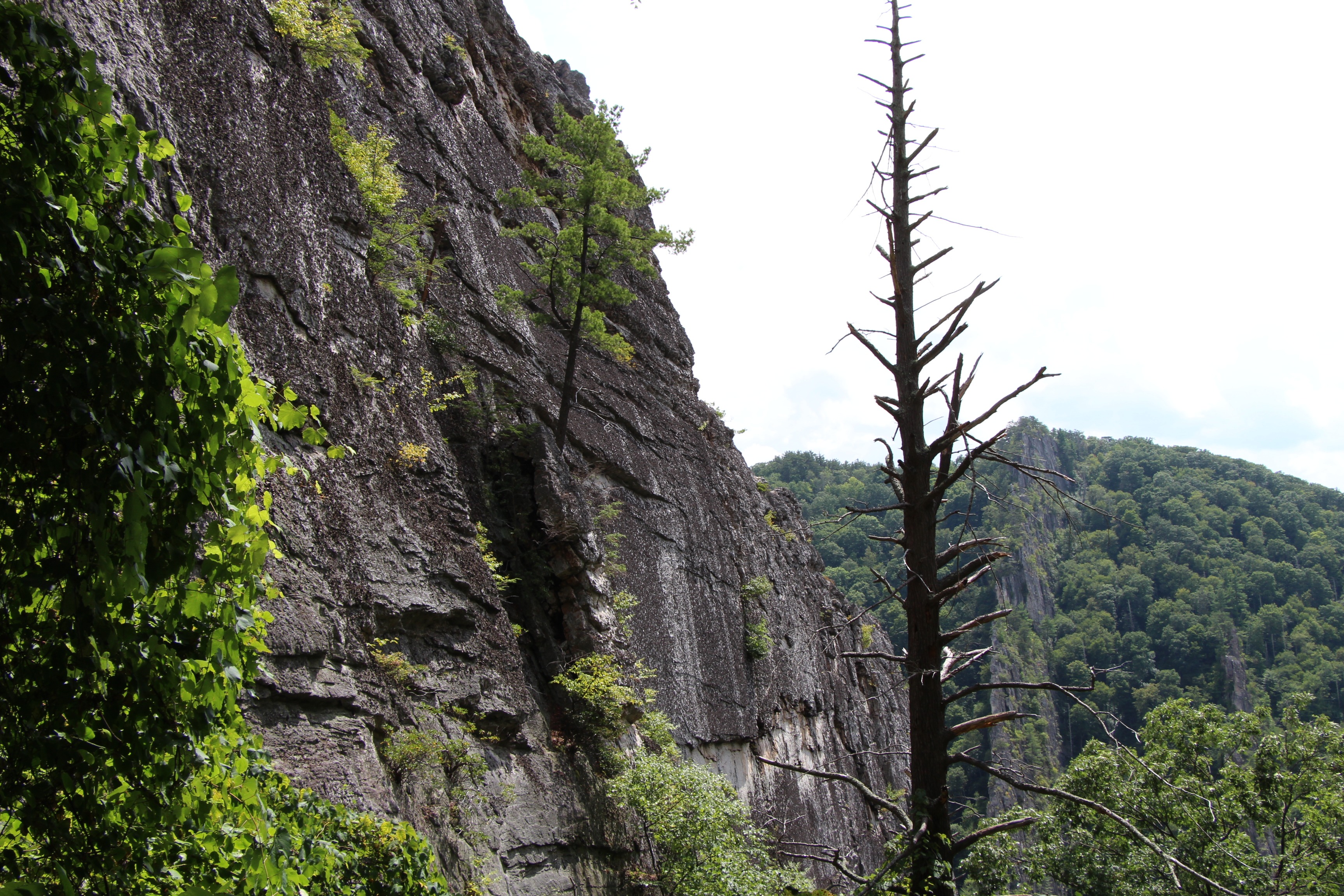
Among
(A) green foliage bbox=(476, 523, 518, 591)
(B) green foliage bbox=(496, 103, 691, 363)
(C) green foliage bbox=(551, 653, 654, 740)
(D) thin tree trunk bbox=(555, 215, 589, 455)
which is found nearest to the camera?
(A) green foliage bbox=(476, 523, 518, 591)

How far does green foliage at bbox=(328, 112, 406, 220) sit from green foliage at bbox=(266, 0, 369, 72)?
2.81ft

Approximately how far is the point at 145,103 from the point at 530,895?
31.2 ft

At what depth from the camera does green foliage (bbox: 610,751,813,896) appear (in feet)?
39.5

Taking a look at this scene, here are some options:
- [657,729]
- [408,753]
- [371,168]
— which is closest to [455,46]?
[371,168]

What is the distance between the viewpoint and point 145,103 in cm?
637

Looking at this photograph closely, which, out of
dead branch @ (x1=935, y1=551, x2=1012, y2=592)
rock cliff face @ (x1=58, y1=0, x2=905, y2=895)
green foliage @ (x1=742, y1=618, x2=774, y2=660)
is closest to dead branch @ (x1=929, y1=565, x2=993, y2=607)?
dead branch @ (x1=935, y1=551, x2=1012, y2=592)

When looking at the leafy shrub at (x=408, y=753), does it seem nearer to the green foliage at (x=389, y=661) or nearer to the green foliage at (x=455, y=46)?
the green foliage at (x=389, y=661)

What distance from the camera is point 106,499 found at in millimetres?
2385

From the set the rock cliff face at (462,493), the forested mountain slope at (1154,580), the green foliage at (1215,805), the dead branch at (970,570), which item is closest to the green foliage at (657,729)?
the rock cliff face at (462,493)

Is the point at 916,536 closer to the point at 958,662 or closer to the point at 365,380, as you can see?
the point at 958,662

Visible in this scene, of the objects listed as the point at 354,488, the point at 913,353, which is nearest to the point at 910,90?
the point at 913,353

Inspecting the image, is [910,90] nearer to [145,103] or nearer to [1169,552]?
[145,103]

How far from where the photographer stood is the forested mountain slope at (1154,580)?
83.1 m

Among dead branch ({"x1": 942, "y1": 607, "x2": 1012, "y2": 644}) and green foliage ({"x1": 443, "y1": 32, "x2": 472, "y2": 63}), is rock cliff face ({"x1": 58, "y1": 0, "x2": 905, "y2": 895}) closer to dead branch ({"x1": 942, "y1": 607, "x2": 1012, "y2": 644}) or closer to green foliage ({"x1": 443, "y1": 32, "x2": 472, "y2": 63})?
green foliage ({"x1": 443, "y1": 32, "x2": 472, "y2": 63})
